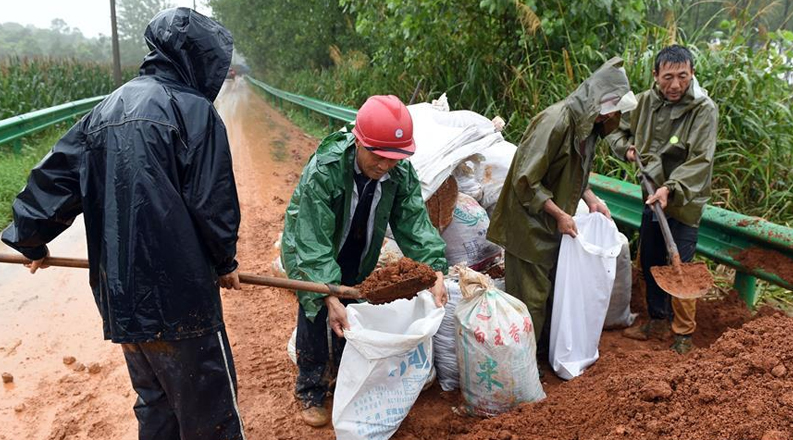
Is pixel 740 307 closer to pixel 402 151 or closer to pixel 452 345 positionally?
pixel 452 345

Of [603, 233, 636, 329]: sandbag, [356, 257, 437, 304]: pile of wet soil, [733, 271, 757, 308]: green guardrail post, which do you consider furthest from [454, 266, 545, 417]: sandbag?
[733, 271, 757, 308]: green guardrail post

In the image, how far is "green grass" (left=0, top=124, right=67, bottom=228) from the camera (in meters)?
Answer: 5.95

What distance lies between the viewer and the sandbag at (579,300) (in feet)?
10.6

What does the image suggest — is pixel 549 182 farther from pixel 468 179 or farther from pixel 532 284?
pixel 468 179

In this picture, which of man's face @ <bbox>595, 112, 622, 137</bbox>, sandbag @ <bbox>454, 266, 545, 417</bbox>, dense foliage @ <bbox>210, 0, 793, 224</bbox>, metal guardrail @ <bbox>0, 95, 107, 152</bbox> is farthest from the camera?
metal guardrail @ <bbox>0, 95, 107, 152</bbox>

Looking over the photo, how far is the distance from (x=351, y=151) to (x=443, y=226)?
3.99ft

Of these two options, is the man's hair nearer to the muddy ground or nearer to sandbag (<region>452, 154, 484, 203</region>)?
sandbag (<region>452, 154, 484, 203</region>)

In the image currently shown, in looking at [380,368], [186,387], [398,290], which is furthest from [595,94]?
[186,387]

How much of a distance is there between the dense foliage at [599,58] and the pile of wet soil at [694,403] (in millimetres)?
2167

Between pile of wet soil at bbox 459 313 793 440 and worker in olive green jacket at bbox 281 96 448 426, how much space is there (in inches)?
28.3

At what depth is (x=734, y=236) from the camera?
133 inches

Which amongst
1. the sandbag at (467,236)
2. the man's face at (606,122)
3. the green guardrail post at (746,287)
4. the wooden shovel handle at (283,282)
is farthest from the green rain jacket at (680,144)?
the wooden shovel handle at (283,282)

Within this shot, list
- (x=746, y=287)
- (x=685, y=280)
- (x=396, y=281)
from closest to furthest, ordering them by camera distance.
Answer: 1. (x=396, y=281)
2. (x=685, y=280)
3. (x=746, y=287)

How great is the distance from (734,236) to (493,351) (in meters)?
1.68
